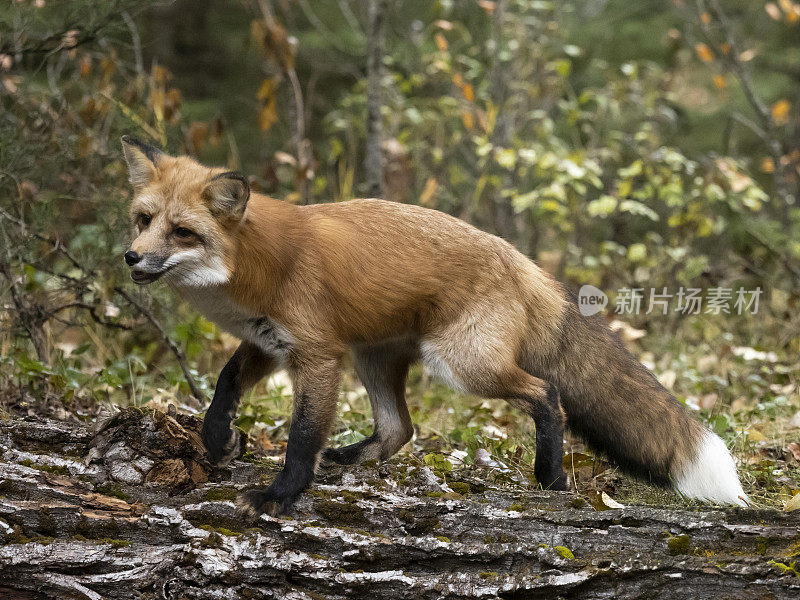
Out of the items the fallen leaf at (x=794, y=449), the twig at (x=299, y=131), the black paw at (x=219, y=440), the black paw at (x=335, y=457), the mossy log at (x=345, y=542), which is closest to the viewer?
the mossy log at (x=345, y=542)

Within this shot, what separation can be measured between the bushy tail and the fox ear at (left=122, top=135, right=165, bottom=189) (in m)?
2.29

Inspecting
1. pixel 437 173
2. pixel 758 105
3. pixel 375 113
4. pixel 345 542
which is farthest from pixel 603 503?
pixel 437 173

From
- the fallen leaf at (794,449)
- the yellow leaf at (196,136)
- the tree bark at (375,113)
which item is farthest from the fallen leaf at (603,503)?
the yellow leaf at (196,136)

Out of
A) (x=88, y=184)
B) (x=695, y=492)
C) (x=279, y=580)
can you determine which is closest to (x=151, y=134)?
(x=88, y=184)

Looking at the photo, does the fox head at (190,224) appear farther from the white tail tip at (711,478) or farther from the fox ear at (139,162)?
the white tail tip at (711,478)

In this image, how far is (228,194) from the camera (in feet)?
11.3

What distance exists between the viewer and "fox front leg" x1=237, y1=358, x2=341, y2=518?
3496mm

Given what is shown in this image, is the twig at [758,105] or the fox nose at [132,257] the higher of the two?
the twig at [758,105]

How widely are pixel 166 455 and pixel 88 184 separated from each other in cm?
326

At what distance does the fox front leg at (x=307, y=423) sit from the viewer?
138 inches

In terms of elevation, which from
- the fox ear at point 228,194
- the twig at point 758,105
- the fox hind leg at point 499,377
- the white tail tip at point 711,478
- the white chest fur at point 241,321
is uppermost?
the twig at point 758,105

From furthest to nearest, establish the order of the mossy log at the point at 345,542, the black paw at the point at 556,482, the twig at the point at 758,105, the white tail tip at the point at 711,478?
the twig at the point at 758,105
the black paw at the point at 556,482
the white tail tip at the point at 711,478
the mossy log at the point at 345,542

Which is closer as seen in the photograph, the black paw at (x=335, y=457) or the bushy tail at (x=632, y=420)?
the bushy tail at (x=632, y=420)

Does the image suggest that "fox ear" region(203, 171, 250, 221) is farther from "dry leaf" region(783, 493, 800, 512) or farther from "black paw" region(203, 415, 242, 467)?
"dry leaf" region(783, 493, 800, 512)
